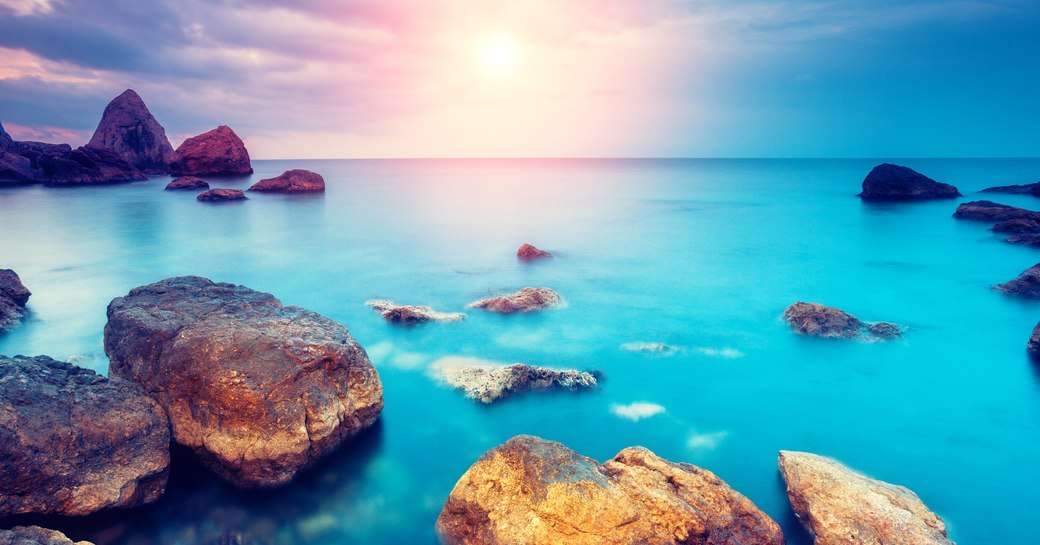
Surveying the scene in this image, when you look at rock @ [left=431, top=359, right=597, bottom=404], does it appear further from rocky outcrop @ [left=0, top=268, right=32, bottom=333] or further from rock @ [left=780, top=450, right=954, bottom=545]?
rocky outcrop @ [left=0, top=268, right=32, bottom=333]

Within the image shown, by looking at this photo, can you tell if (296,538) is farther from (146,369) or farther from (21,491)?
(146,369)

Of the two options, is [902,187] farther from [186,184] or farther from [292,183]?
[186,184]

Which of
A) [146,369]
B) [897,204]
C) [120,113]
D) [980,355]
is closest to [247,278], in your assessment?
[146,369]

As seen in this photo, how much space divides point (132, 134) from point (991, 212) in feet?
273

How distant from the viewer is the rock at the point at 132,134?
64.9 m

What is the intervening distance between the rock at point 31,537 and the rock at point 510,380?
5563 mm

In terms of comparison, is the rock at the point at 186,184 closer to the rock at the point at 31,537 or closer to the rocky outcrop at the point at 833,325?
the rock at the point at 31,537

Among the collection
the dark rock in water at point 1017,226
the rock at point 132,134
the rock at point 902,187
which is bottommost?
the dark rock in water at point 1017,226

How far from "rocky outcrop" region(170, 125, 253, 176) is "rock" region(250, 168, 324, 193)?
39.8 ft

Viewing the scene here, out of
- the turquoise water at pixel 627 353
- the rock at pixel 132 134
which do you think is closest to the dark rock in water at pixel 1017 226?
the turquoise water at pixel 627 353

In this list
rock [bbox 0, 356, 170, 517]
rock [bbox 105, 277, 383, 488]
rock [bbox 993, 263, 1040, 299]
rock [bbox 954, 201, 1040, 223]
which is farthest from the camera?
rock [bbox 954, 201, 1040, 223]

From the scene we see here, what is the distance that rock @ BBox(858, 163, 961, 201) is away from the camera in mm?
40438

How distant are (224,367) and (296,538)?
Answer: 2328 mm

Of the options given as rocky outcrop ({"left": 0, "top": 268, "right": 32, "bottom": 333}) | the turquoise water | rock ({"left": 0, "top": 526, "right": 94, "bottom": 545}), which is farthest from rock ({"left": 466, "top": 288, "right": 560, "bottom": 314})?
rocky outcrop ({"left": 0, "top": 268, "right": 32, "bottom": 333})
